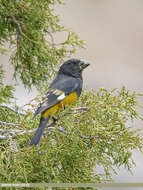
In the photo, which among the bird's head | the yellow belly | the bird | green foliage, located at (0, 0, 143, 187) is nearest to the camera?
green foliage, located at (0, 0, 143, 187)

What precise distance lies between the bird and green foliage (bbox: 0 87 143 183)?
0.12 m

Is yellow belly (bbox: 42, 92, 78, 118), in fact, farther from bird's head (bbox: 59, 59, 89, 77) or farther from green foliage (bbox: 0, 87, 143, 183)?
bird's head (bbox: 59, 59, 89, 77)

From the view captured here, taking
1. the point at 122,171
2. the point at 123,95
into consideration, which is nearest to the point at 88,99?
the point at 123,95

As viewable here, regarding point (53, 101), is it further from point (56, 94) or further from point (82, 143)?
point (82, 143)

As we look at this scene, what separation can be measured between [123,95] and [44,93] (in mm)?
659

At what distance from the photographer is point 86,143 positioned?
2.98m

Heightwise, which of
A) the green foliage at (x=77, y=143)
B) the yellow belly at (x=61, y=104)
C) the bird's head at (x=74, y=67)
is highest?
the bird's head at (x=74, y=67)

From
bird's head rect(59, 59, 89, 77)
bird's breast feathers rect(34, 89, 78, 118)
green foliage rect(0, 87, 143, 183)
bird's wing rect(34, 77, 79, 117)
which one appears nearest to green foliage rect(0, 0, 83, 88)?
bird's head rect(59, 59, 89, 77)

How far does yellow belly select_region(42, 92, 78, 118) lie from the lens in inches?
124

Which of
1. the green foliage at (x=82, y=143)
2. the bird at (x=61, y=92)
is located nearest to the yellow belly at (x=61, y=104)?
the bird at (x=61, y=92)

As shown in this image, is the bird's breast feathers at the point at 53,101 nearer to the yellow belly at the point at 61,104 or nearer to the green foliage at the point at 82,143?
the yellow belly at the point at 61,104

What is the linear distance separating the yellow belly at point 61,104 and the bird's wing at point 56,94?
3 cm

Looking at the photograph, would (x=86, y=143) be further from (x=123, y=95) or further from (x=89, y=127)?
(x=123, y=95)

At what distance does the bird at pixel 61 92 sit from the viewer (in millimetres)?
3033
